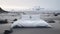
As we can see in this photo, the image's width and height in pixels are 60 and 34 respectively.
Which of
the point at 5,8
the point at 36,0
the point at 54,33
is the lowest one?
the point at 54,33

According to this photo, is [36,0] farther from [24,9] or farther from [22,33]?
[22,33]

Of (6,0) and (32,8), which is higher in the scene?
(6,0)

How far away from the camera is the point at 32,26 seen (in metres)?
1.89

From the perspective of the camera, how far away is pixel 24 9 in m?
3.79

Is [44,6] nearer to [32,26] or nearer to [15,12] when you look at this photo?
[15,12]

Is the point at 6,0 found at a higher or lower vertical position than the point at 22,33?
higher

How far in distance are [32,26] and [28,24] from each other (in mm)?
75

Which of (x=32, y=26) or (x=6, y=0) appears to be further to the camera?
(x=6, y=0)

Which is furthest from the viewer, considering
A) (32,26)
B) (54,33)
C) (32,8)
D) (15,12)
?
(15,12)

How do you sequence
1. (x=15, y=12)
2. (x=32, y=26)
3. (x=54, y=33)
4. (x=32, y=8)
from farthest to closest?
1. (x=15, y=12)
2. (x=32, y=8)
3. (x=32, y=26)
4. (x=54, y=33)

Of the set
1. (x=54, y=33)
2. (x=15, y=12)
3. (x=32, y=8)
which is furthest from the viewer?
(x=15, y=12)

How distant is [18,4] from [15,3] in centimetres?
11

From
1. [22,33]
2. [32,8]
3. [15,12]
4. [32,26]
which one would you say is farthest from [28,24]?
[15,12]

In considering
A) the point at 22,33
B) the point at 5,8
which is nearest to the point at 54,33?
the point at 22,33
